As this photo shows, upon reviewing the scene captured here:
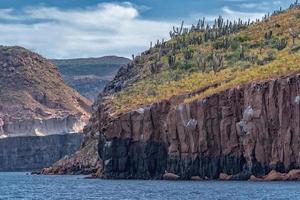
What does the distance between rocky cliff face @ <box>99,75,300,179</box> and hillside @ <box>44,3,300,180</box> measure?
5.1 inches

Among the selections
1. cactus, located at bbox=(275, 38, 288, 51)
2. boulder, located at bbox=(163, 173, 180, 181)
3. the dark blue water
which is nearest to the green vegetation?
cactus, located at bbox=(275, 38, 288, 51)

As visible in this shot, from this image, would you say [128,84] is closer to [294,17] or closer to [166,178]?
[294,17]

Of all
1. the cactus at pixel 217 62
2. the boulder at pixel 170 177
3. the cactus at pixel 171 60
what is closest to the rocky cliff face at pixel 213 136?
the boulder at pixel 170 177

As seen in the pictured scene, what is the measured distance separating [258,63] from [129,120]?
23963mm

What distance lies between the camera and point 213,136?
143625mm

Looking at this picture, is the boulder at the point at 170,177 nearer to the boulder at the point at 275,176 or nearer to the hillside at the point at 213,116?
the hillside at the point at 213,116

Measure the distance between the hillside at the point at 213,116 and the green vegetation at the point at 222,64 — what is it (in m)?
0.28

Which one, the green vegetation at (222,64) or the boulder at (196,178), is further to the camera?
the green vegetation at (222,64)

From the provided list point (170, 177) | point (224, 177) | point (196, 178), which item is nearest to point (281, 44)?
point (170, 177)

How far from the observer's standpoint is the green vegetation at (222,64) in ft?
512

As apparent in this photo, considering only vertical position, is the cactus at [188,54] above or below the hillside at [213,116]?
above

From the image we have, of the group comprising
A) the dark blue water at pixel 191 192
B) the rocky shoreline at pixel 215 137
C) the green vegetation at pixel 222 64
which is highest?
the green vegetation at pixel 222 64

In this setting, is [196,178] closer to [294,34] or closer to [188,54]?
[294,34]

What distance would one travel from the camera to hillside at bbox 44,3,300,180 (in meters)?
135
